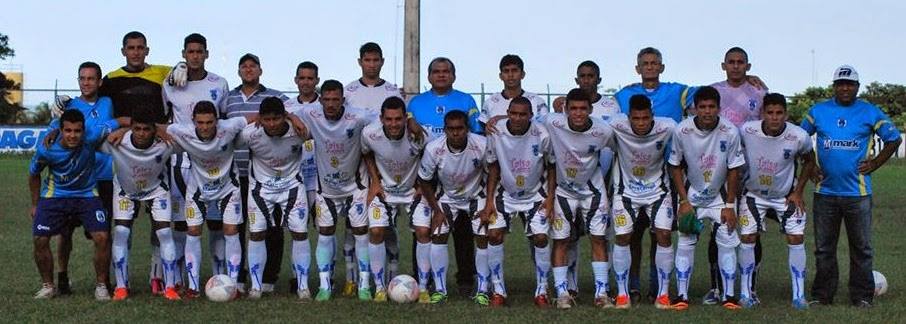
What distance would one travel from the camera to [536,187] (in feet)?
32.4

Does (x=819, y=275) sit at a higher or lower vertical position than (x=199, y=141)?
lower

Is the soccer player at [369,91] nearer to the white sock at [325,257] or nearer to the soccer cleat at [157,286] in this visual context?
the white sock at [325,257]

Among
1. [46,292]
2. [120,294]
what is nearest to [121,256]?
[120,294]

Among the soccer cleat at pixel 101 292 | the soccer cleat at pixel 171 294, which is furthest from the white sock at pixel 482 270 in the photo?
the soccer cleat at pixel 101 292

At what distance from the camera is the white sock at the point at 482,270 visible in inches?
389

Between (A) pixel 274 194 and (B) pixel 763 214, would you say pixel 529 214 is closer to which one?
(B) pixel 763 214

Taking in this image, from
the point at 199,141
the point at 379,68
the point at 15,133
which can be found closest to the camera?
the point at 199,141

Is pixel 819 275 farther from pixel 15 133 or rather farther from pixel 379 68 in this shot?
pixel 15 133

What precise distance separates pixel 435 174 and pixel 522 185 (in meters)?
0.69

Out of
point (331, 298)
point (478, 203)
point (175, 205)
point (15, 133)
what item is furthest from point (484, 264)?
point (15, 133)

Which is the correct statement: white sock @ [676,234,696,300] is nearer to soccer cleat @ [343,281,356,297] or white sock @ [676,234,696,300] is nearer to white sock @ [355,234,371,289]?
white sock @ [355,234,371,289]

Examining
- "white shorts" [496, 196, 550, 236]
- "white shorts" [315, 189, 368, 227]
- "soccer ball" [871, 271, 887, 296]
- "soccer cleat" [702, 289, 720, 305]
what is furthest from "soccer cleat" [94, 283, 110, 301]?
"soccer ball" [871, 271, 887, 296]

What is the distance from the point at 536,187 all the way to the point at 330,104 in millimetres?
1728

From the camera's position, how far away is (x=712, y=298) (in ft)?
32.9
